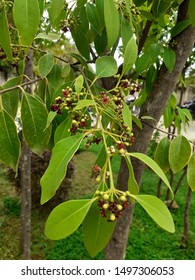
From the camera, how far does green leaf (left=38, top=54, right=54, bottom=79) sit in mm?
840

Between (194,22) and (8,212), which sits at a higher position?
(194,22)

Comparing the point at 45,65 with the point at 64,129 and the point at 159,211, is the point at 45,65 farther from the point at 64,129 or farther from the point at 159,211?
the point at 159,211

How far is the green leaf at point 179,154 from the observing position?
83 cm

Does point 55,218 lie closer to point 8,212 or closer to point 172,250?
point 172,250

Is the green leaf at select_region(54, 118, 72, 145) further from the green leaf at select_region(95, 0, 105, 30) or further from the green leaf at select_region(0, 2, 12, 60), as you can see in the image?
the green leaf at select_region(95, 0, 105, 30)

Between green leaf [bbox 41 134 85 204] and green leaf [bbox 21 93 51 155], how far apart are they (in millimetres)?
225

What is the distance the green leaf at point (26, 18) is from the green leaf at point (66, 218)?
0.31m

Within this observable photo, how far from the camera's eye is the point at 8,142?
2.31ft

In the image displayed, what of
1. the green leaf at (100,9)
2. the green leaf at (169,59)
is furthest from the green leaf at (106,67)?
the green leaf at (169,59)

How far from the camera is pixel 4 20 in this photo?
0.68m

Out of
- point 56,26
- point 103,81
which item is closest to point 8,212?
point 103,81

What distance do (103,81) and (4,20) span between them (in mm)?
551

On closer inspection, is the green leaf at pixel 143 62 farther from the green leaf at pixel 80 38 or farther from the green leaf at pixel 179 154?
the green leaf at pixel 179 154

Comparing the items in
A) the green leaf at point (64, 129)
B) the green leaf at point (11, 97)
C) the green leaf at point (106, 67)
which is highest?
the green leaf at point (106, 67)
